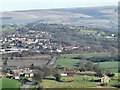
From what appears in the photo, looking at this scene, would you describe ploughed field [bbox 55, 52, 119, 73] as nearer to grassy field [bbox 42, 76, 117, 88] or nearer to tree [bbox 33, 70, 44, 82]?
grassy field [bbox 42, 76, 117, 88]

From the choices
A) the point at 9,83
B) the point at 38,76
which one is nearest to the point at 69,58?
the point at 38,76

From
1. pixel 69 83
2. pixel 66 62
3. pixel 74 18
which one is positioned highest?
pixel 69 83

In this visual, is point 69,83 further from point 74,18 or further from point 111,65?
point 74,18

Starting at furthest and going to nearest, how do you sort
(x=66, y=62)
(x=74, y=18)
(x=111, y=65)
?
(x=74, y=18)
(x=66, y=62)
(x=111, y=65)

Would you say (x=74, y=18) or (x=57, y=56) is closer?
(x=57, y=56)

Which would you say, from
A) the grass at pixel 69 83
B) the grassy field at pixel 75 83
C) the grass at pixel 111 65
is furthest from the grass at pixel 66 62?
the grass at pixel 69 83

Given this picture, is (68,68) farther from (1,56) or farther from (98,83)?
(1,56)

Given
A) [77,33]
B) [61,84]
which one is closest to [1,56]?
[61,84]

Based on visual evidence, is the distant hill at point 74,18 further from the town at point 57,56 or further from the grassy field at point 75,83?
the grassy field at point 75,83

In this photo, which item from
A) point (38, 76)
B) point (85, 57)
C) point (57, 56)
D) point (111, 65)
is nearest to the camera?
point (38, 76)
